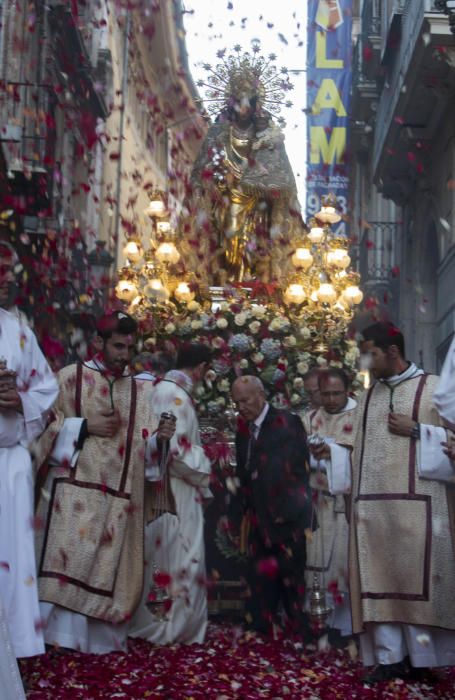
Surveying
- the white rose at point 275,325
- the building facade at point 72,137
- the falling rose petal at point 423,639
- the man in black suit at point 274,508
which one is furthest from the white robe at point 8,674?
the building facade at point 72,137

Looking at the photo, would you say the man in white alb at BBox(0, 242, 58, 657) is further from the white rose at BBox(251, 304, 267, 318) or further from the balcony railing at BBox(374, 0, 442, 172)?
the balcony railing at BBox(374, 0, 442, 172)

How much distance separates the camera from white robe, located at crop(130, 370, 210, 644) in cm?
745

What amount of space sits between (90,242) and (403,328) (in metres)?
8.00

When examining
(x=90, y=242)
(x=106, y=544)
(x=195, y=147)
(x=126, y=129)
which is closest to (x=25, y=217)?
(x=90, y=242)

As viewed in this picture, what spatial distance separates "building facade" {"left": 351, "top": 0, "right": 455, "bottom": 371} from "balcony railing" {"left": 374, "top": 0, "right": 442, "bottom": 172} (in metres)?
0.02

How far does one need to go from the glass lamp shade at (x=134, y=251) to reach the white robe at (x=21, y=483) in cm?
509

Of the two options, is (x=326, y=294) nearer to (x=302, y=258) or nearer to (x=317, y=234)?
(x=302, y=258)

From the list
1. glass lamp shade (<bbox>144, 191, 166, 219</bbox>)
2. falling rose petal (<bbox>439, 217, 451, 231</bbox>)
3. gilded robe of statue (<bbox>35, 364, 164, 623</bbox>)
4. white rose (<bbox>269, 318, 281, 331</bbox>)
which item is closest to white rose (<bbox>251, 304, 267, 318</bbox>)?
white rose (<bbox>269, 318, 281, 331</bbox>)

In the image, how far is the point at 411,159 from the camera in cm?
1875

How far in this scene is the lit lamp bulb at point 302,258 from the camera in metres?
11.1

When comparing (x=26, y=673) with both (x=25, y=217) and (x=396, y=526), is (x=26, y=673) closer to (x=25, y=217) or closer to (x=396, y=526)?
(x=396, y=526)

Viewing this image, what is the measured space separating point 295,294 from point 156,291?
3.67ft

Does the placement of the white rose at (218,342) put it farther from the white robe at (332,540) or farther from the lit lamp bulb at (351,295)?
the white robe at (332,540)

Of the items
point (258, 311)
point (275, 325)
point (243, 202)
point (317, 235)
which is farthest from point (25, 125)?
point (275, 325)
